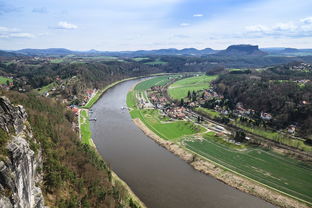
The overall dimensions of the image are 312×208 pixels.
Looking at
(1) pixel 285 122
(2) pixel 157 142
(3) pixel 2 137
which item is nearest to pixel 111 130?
(2) pixel 157 142

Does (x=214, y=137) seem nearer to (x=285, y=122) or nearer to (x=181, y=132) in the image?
(x=181, y=132)

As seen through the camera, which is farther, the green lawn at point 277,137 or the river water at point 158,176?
the green lawn at point 277,137

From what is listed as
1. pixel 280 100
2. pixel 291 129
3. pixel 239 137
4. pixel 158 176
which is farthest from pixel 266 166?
pixel 280 100

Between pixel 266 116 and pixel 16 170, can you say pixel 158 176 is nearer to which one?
pixel 16 170

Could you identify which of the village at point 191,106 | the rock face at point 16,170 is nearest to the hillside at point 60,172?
the rock face at point 16,170

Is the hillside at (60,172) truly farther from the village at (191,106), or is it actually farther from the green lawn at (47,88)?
the green lawn at (47,88)
